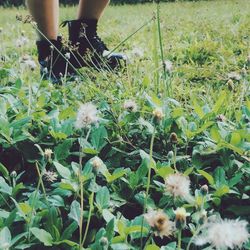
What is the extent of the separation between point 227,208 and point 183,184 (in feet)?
1.18

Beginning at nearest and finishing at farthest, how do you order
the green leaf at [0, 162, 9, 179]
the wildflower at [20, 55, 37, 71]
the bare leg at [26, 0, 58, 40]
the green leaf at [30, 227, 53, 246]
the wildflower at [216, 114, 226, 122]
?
the green leaf at [30, 227, 53, 246]
the green leaf at [0, 162, 9, 179]
the wildflower at [216, 114, 226, 122]
the wildflower at [20, 55, 37, 71]
the bare leg at [26, 0, 58, 40]

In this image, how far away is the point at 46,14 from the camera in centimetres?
261

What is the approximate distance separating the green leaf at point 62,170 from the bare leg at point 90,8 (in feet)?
5.47

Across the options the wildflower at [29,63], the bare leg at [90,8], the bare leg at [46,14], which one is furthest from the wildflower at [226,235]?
the bare leg at [90,8]

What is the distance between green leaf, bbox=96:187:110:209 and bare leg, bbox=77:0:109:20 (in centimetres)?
178

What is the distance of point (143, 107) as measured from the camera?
171 cm

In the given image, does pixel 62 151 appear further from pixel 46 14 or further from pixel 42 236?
pixel 46 14

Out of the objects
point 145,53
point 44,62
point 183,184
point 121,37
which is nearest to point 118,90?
point 44,62

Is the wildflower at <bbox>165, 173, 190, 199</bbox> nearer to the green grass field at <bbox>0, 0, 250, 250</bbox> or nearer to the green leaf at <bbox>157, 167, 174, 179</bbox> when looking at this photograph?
the green grass field at <bbox>0, 0, 250, 250</bbox>

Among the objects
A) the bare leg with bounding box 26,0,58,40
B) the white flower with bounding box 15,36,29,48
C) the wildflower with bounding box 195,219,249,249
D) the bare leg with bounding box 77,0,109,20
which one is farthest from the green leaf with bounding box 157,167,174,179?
the bare leg with bounding box 77,0,109,20

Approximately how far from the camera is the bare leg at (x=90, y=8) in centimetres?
289

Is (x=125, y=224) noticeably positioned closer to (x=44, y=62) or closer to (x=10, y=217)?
(x=10, y=217)

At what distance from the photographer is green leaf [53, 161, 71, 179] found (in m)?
1.34

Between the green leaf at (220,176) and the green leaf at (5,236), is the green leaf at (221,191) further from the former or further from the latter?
the green leaf at (5,236)
